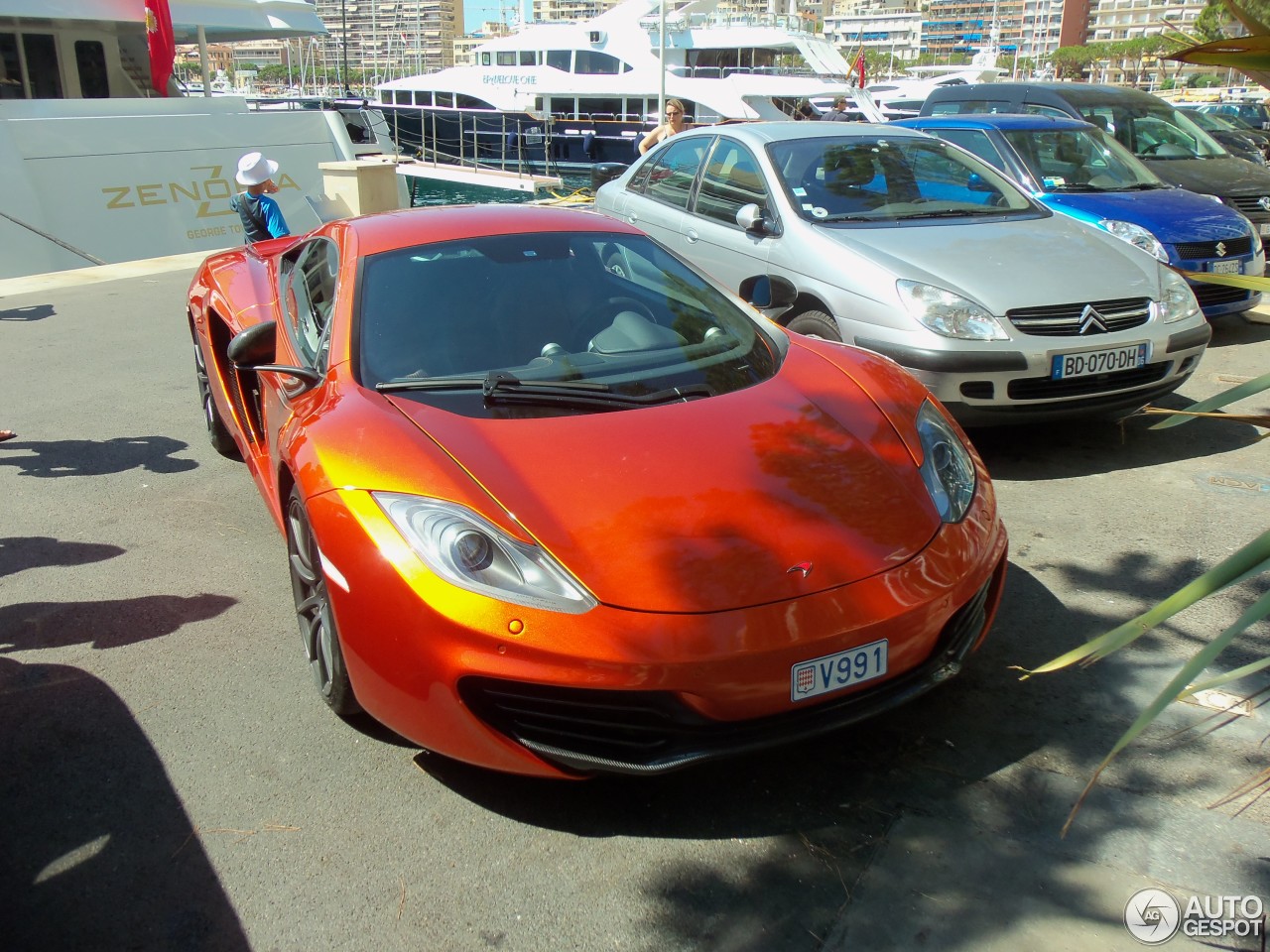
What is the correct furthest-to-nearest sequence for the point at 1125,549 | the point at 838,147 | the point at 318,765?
1. the point at 838,147
2. the point at 1125,549
3. the point at 318,765

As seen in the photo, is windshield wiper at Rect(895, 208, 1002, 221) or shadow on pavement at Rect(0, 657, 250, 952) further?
windshield wiper at Rect(895, 208, 1002, 221)

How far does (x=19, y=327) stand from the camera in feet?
27.0

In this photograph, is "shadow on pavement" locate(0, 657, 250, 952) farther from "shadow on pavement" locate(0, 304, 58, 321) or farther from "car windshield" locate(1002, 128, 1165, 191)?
"car windshield" locate(1002, 128, 1165, 191)

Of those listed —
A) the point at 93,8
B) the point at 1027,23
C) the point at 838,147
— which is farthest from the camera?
the point at 1027,23

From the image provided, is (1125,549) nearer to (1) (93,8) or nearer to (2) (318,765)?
(2) (318,765)

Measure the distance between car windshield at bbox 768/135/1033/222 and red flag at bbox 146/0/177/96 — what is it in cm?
1178

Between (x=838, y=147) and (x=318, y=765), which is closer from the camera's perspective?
(x=318, y=765)

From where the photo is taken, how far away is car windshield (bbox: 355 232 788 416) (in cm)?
321

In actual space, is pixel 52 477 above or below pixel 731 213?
below

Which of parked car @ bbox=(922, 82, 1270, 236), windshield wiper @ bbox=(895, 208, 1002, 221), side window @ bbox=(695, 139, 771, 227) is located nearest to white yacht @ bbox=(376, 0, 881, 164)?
parked car @ bbox=(922, 82, 1270, 236)

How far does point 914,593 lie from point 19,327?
8.01 m

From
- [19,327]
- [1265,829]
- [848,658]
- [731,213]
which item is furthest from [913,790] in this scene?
[19,327]

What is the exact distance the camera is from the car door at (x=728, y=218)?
19.4 ft

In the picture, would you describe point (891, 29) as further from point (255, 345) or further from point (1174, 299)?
point (255, 345)
